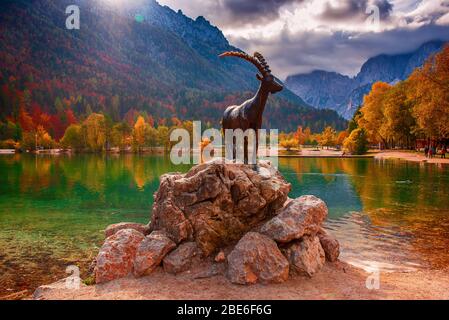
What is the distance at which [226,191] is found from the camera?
1053cm

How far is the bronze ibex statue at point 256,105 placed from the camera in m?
12.9

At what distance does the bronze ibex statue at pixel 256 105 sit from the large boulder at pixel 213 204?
2395 millimetres

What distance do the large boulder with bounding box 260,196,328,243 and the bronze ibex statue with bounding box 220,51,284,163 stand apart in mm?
3293

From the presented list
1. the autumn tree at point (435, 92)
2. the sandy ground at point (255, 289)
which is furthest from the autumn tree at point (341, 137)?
the sandy ground at point (255, 289)

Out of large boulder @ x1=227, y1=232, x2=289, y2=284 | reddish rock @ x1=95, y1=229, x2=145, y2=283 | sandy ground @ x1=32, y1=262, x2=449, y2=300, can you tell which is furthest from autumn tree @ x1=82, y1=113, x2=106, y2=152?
large boulder @ x1=227, y1=232, x2=289, y2=284

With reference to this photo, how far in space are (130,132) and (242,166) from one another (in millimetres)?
115357

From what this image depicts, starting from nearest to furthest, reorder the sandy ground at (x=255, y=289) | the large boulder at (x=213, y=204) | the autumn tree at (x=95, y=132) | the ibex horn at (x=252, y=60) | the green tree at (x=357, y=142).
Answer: the sandy ground at (x=255, y=289), the large boulder at (x=213, y=204), the ibex horn at (x=252, y=60), the green tree at (x=357, y=142), the autumn tree at (x=95, y=132)

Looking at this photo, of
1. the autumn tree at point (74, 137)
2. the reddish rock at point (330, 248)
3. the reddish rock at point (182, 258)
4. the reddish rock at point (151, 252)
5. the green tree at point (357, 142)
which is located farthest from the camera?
the autumn tree at point (74, 137)

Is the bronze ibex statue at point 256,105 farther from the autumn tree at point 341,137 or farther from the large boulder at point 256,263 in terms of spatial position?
the autumn tree at point 341,137

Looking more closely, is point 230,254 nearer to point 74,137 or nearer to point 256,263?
point 256,263

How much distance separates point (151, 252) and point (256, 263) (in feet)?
9.31
